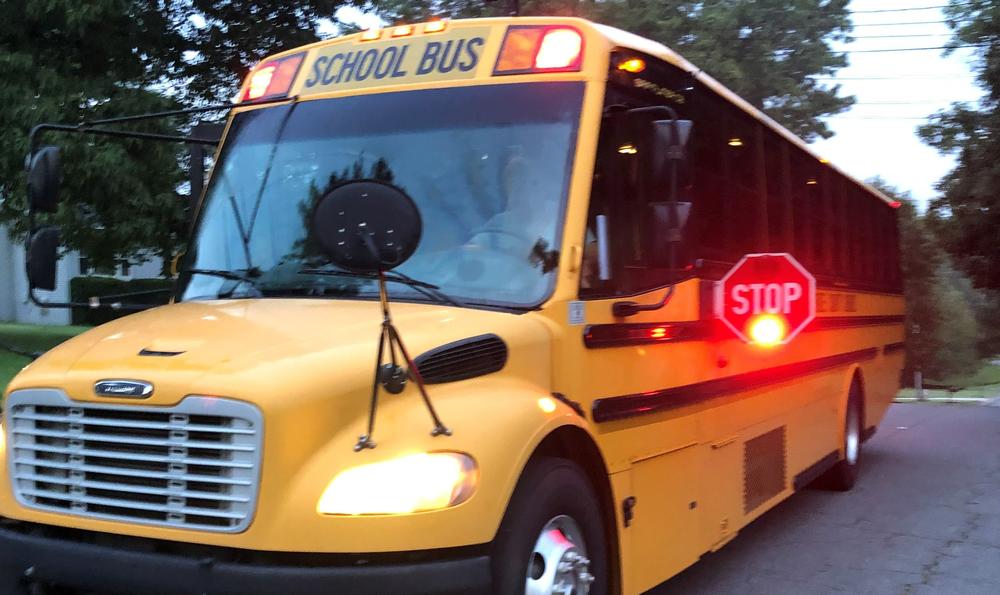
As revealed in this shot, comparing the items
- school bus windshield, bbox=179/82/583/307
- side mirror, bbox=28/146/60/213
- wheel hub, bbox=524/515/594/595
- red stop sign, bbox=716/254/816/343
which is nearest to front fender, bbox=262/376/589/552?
wheel hub, bbox=524/515/594/595

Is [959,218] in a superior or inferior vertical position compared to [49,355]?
superior

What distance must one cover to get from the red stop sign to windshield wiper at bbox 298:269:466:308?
2.12m

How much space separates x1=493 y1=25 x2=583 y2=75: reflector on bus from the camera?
4.06m

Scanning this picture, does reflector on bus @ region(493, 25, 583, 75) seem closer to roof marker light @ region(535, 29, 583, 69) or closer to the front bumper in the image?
roof marker light @ region(535, 29, 583, 69)

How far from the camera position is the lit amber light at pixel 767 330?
5922 millimetres

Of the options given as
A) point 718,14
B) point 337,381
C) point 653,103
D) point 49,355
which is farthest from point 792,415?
point 718,14

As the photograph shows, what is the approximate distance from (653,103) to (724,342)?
5.05 ft

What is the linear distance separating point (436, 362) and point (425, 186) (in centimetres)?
104

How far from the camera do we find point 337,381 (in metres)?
3.02

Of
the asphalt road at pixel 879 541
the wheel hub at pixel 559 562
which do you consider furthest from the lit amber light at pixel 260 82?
the asphalt road at pixel 879 541

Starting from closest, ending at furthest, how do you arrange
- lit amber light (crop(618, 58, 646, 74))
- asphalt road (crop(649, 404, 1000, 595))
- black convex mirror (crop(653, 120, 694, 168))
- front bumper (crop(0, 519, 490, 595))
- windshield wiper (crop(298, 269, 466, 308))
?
front bumper (crop(0, 519, 490, 595))
windshield wiper (crop(298, 269, 466, 308))
black convex mirror (crop(653, 120, 694, 168))
lit amber light (crop(618, 58, 646, 74))
asphalt road (crop(649, 404, 1000, 595))

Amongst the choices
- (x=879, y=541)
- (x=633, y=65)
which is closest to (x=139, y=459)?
(x=633, y=65)

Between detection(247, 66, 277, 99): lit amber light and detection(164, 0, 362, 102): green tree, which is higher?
detection(164, 0, 362, 102): green tree

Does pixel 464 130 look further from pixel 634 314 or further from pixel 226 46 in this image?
pixel 226 46
